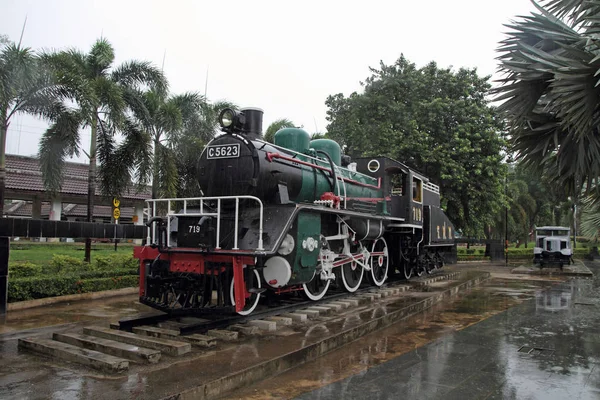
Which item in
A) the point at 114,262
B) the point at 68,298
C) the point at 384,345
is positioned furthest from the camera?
the point at 114,262

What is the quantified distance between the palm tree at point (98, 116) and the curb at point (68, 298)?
2.45 m

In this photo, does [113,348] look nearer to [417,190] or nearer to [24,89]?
[24,89]

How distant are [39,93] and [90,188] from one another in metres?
3.08

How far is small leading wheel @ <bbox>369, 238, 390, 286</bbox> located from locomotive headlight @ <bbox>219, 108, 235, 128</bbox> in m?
5.13

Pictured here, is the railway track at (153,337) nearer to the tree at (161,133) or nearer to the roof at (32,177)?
the tree at (161,133)

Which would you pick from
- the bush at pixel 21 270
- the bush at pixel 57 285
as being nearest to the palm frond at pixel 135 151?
the bush at pixel 57 285

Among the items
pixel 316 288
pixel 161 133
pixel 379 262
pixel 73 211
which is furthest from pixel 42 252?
pixel 73 211

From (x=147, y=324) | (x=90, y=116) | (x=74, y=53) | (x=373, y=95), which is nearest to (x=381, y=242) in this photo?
(x=147, y=324)

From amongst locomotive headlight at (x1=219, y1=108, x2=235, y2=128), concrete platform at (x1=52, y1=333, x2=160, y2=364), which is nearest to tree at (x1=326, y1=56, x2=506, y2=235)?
locomotive headlight at (x1=219, y1=108, x2=235, y2=128)

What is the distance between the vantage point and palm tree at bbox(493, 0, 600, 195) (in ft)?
15.6

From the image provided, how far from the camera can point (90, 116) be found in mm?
10969

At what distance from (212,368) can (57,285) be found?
5.83 metres

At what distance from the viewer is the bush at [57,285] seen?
26.5ft

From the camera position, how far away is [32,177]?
24.3 meters
